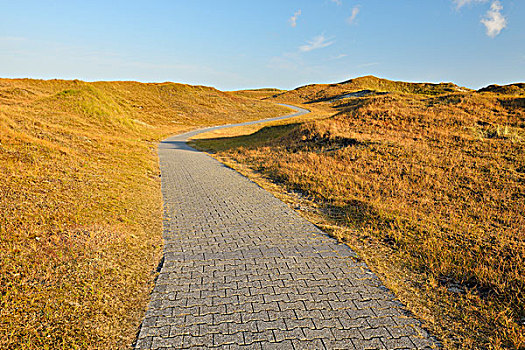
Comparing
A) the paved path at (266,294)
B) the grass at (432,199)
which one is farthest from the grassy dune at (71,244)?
the grass at (432,199)

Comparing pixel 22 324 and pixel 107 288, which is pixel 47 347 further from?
pixel 107 288

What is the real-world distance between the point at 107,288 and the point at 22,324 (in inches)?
42.3

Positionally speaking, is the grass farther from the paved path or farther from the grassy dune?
the grassy dune

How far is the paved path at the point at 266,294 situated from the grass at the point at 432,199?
1.77 ft

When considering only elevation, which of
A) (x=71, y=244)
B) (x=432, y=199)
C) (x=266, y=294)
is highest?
Result: (x=432, y=199)

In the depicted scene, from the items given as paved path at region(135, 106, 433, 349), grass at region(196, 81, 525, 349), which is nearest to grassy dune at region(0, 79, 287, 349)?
paved path at region(135, 106, 433, 349)

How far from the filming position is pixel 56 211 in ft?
19.1

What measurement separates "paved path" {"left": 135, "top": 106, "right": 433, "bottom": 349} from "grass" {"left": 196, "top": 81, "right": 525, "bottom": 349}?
1.77 ft

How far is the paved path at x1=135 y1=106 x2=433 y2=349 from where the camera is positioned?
3408 millimetres

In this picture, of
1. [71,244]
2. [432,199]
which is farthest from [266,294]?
[432,199]

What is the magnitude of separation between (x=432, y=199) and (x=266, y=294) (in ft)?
23.1

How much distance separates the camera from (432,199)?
8.63 m

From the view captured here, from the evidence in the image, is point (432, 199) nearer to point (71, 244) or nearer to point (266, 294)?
point (266, 294)

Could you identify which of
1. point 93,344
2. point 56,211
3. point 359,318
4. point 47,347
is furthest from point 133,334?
point 56,211
